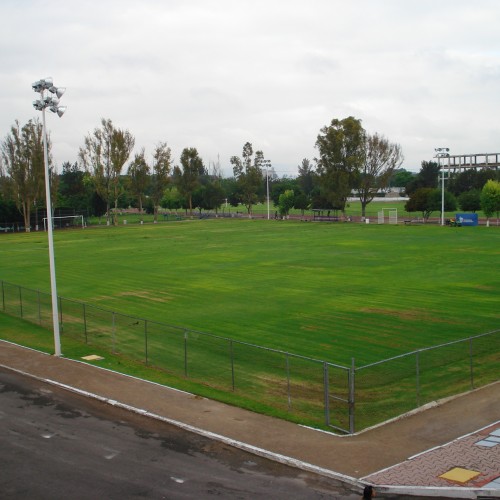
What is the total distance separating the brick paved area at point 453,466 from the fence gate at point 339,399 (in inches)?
92.3

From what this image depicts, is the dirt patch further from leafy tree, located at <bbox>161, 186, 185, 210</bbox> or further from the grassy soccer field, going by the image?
leafy tree, located at <bbox>161, 186, 185, 210</bbox>

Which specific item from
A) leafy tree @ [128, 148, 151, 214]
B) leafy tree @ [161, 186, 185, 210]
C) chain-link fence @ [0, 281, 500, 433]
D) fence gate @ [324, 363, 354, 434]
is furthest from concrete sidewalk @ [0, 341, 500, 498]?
leafy tree @ [161, 186, 185, 210]

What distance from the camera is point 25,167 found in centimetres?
11431

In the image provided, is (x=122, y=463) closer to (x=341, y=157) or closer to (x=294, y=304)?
(x=294, y=304)

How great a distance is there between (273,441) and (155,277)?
32819mm

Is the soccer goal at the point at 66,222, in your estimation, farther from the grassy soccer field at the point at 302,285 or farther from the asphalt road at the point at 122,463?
the asphalt road at the point at 122,463

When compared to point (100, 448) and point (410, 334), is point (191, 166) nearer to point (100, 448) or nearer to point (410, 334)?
point (410, 334)

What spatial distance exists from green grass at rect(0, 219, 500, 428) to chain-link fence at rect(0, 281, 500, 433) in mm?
83

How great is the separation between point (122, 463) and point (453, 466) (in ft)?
Result: 24.4

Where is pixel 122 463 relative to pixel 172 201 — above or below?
below

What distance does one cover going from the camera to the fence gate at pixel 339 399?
16328mm

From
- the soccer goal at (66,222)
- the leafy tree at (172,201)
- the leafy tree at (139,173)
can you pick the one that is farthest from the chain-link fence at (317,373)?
the leafy tree at (172,201)

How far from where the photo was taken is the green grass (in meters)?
21.6

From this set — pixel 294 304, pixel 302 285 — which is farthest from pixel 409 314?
pixel 302 285
